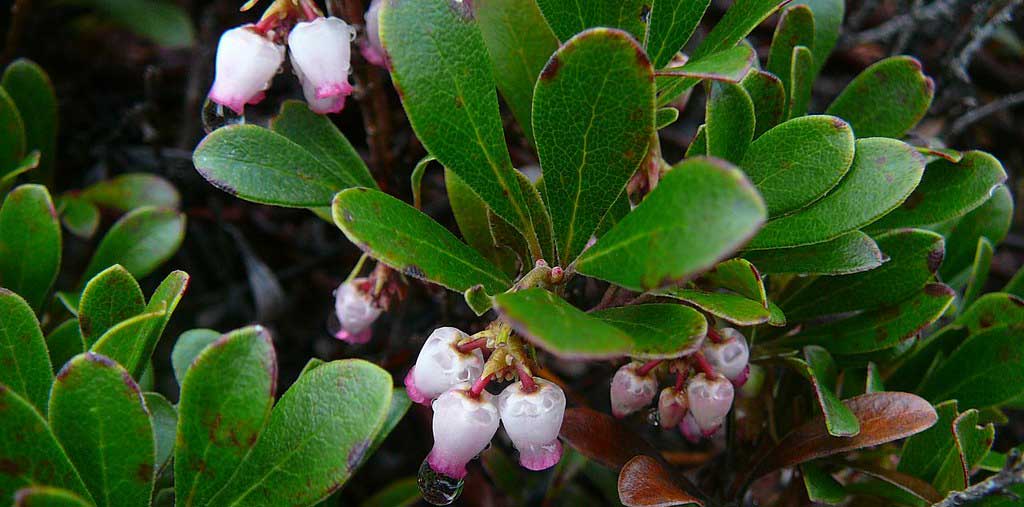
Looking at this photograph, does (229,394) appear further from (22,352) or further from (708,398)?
(708,398)

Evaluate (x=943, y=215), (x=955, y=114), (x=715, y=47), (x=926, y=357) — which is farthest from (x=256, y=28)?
(x=955, y=114)

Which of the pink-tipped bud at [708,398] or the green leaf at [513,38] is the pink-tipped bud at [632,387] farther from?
the green leaf at [513,38]

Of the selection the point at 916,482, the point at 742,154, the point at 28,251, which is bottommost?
the point at 916,482

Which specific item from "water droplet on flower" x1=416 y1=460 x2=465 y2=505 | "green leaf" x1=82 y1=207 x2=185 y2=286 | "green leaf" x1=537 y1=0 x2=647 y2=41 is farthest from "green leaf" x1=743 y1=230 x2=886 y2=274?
"green leaf" x1=82 y1=207 x2=185 y2=286

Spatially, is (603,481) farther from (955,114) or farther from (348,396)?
(955,114)

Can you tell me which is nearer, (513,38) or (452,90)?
(452,90)

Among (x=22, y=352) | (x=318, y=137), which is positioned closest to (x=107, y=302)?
(x=22, y=352)
